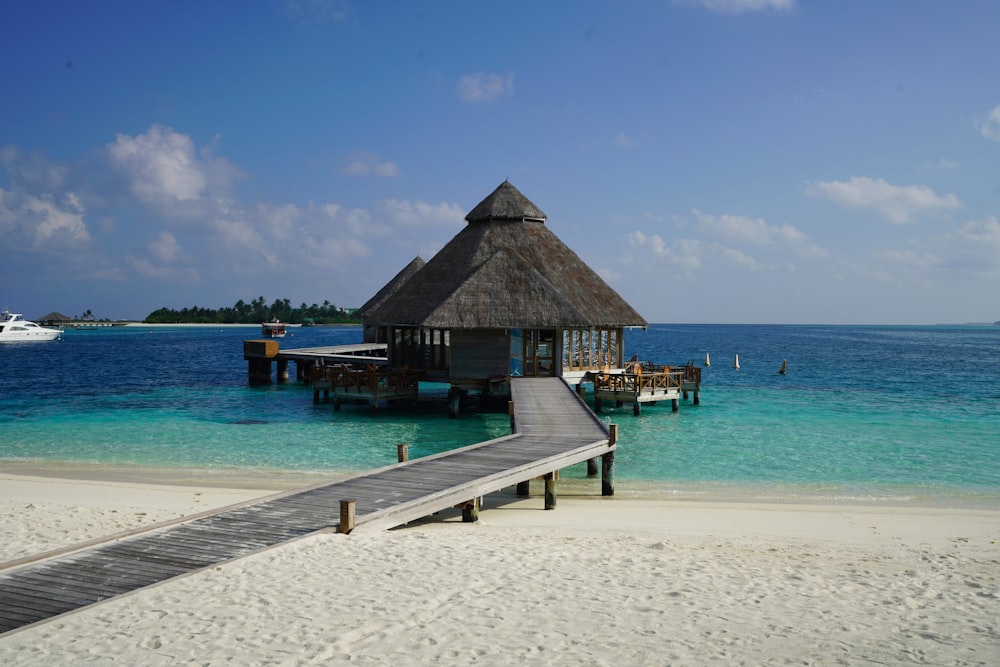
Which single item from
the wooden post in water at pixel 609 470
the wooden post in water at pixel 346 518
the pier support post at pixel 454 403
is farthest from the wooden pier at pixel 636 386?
the wooden post in water at pixel 346 518

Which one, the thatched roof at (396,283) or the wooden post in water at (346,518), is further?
the thatched roof at (396,283)

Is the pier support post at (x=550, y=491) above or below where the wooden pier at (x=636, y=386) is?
below

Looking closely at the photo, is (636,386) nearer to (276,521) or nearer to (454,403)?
(454,403)

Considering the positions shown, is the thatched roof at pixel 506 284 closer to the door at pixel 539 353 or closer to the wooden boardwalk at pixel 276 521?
the door at pixel 539 353

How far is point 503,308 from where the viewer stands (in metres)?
23.8

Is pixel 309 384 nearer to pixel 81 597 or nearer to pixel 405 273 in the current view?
pixel 405 273

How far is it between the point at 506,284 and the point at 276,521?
50.6 feet

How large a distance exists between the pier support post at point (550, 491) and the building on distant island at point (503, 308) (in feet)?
33.4

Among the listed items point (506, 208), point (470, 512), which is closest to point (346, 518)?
point (470, 512)

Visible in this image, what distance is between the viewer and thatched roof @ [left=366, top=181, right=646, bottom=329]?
23672mm

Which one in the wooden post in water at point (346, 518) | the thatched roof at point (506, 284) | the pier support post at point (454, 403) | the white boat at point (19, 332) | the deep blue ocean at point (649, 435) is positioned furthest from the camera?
the white boat at point (19, 332)

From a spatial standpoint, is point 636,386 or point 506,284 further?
point 636,386

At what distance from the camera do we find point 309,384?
123 feet

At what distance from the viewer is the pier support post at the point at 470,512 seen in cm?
1215
